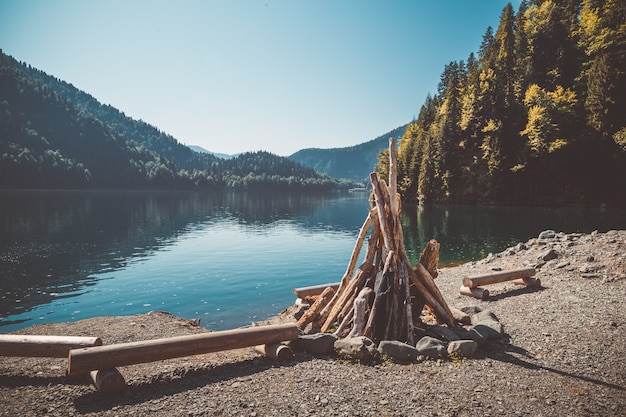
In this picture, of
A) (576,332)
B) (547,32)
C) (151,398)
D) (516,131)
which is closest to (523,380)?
(576,332)

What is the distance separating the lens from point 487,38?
109 m

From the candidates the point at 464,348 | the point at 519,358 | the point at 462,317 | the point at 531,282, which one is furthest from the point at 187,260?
the point at 519,358

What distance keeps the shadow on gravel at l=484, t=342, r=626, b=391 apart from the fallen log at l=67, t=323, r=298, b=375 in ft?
18.5

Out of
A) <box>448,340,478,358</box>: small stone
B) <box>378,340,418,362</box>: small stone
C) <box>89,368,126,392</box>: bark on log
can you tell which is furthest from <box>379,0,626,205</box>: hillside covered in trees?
<box>89,368,126,392</box>: bark on log

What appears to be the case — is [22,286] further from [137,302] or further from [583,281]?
[583,281]

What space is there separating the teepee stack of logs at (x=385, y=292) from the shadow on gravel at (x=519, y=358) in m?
1.60

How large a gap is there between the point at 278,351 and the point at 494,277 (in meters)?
12.2

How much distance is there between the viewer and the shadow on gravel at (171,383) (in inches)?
267

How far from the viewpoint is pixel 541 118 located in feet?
222

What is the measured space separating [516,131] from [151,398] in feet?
291

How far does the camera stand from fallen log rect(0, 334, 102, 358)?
27.1 feet

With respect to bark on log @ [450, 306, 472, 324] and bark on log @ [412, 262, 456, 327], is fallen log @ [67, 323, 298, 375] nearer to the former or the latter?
bark on log @ [412, 262, 456, 327]

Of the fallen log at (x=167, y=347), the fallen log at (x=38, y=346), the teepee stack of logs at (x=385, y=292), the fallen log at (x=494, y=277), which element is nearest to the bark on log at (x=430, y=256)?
the teepee stack of logs at (x=385, y=292)

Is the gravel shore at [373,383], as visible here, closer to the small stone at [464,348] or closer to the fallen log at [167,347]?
the small stone at [464,348]
